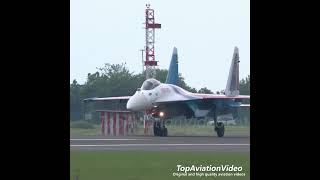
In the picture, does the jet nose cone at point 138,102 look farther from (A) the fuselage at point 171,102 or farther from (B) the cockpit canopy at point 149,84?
(B) the cockpit canopy at point 149,84

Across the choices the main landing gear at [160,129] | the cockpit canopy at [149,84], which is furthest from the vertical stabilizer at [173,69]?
the main landing gear at [160,129]

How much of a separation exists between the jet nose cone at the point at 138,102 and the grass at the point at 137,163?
1564 cm

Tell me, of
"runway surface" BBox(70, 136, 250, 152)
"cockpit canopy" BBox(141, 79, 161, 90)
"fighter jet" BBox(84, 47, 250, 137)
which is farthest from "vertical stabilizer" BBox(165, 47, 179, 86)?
"runway surface" BBox(70, 136, 250, 152)

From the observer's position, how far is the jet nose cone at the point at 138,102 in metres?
36.5

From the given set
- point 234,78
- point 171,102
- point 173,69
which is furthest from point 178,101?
point 173,69

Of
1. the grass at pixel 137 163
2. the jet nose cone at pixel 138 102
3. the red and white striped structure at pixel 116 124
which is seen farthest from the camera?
the red and white striped structure at pixel 116 124

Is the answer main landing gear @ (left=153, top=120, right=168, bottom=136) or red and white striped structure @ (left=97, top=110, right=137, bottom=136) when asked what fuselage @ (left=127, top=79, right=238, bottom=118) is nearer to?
main landing gear @ (left=153, top=120, right=168, bottom=136)

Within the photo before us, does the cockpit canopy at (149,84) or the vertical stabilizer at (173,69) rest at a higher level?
the vertical stabilizer at (173,69)
